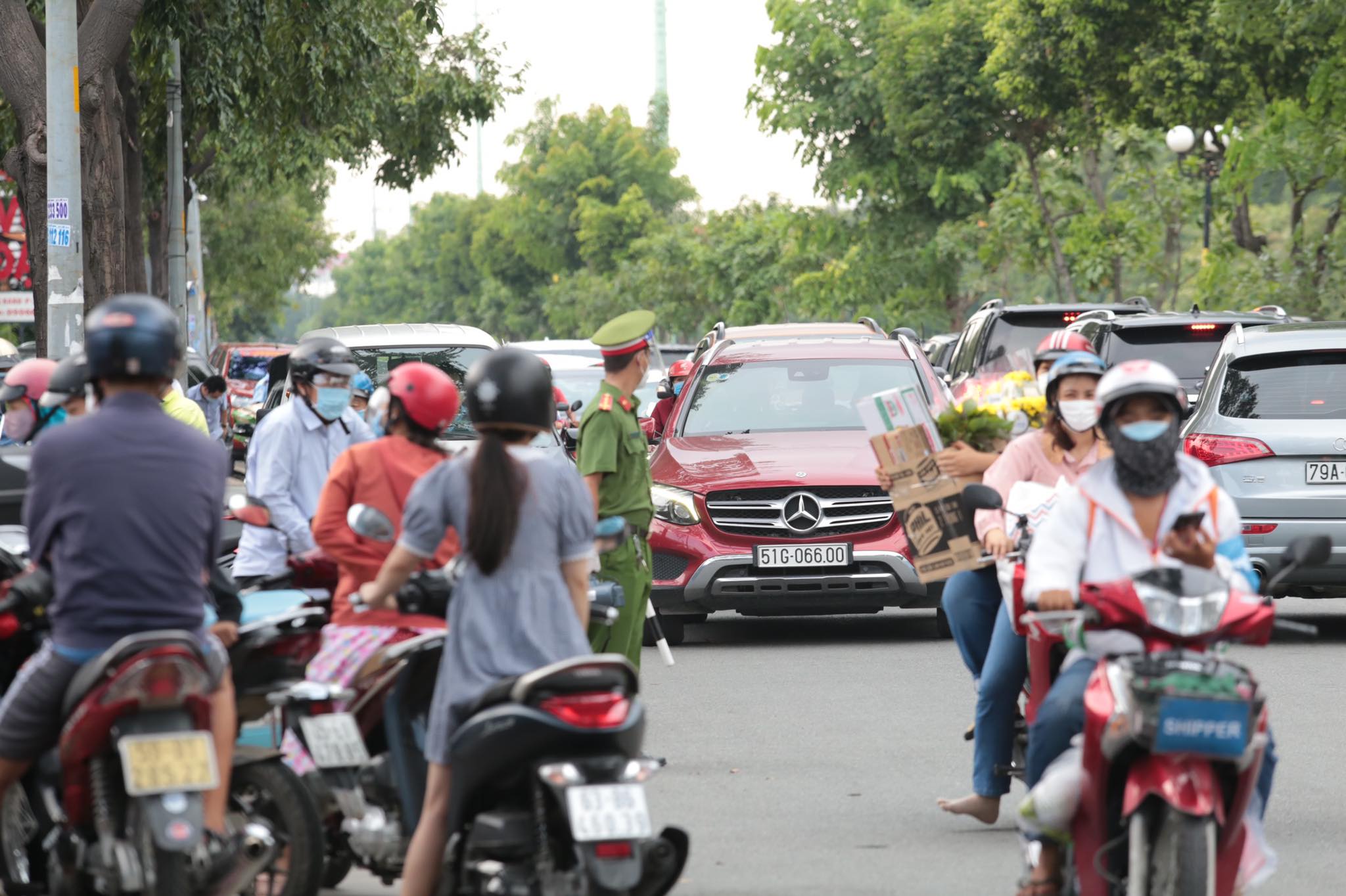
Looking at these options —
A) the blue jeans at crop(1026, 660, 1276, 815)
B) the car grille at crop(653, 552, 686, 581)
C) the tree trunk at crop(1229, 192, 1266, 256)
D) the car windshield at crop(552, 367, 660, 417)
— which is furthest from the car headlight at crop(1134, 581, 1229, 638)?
the tree trunk at crop(1229, 192, 1266, 256)

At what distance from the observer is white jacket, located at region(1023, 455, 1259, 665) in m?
5.28

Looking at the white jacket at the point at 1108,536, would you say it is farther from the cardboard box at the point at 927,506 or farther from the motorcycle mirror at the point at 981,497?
the cardboard box at the point at 927,506

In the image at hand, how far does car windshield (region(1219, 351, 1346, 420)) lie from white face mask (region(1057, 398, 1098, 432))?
6102 mm

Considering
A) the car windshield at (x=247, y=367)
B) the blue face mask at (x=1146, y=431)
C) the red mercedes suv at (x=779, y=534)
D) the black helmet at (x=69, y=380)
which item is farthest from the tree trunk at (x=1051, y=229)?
the blue face mask at (x=1146, y=431)

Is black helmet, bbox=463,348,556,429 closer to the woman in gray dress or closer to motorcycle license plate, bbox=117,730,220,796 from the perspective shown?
the woman in gray dress

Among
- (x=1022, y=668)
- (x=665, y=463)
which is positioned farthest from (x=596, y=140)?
(x=1022, y=668)

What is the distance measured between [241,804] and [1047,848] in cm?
219

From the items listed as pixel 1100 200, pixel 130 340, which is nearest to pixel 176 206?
pixel 1100 200

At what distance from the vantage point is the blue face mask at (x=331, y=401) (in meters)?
8.25

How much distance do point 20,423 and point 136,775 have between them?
392 centimetres

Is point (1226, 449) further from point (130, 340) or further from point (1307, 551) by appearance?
point (130, 340)

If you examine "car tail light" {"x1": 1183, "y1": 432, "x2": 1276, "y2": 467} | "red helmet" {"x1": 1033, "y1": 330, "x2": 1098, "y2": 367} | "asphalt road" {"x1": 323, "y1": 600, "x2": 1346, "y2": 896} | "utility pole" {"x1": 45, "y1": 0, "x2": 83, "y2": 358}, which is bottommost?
"asphalt road" {"x1": 323, "y1": 600, "x2": 1346, "y2": 896}

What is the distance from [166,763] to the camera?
5.14 m

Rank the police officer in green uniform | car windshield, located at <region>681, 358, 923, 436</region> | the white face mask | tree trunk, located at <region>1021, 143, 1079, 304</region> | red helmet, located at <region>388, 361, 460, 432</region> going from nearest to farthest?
1. red helmet, located at <region>388, 361, 460, 432</region>
2. the white face mask
3. the police officer in green uniform
4. car windshield, located at <region>681, 358, 923, 436</region>
5. tree trunk, located at <region>1021, 143, 1079, 304</region>
